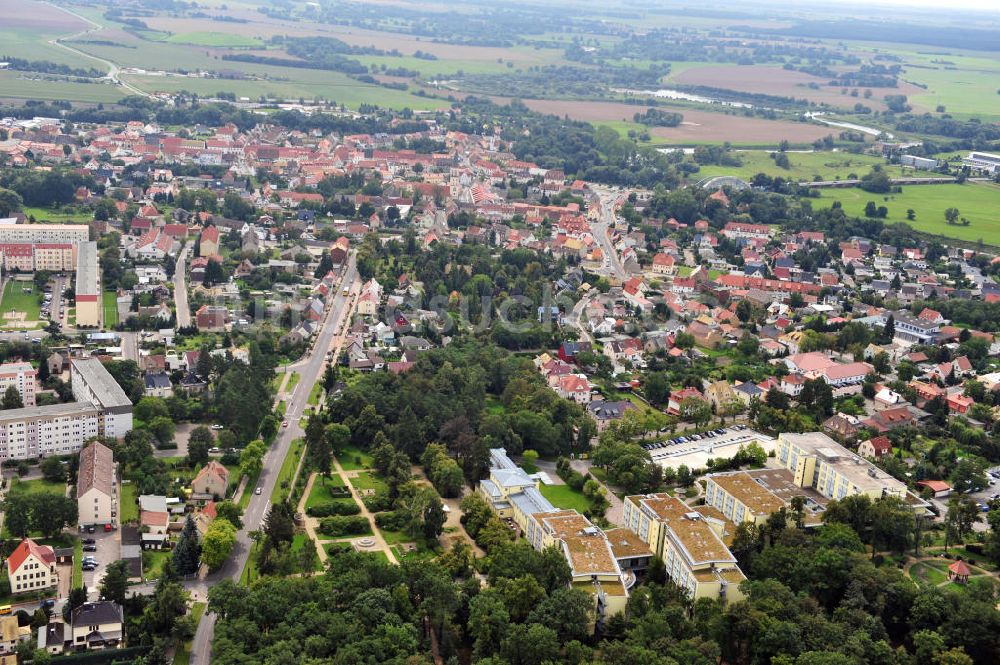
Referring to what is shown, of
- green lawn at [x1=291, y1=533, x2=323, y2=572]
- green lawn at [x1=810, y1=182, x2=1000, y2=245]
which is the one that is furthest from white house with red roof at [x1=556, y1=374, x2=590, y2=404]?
green lawn at [x1=810, y1=182, x2=1000, y2=245]

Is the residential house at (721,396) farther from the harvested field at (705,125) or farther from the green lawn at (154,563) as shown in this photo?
the harvested field at (705,125)

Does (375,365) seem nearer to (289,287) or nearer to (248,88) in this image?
(289,287)

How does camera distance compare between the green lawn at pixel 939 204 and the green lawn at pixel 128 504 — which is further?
the green lawn at pixel 939 204

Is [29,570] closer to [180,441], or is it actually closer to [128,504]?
[128,504]

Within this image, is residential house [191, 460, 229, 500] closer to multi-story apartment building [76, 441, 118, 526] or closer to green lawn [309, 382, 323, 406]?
multi-story apartment building [76, 441, 118, 526]

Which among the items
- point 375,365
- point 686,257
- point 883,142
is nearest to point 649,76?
point 883,142

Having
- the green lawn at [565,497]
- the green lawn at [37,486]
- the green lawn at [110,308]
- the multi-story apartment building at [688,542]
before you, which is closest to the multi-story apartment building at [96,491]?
the green lawn at [37,486]
